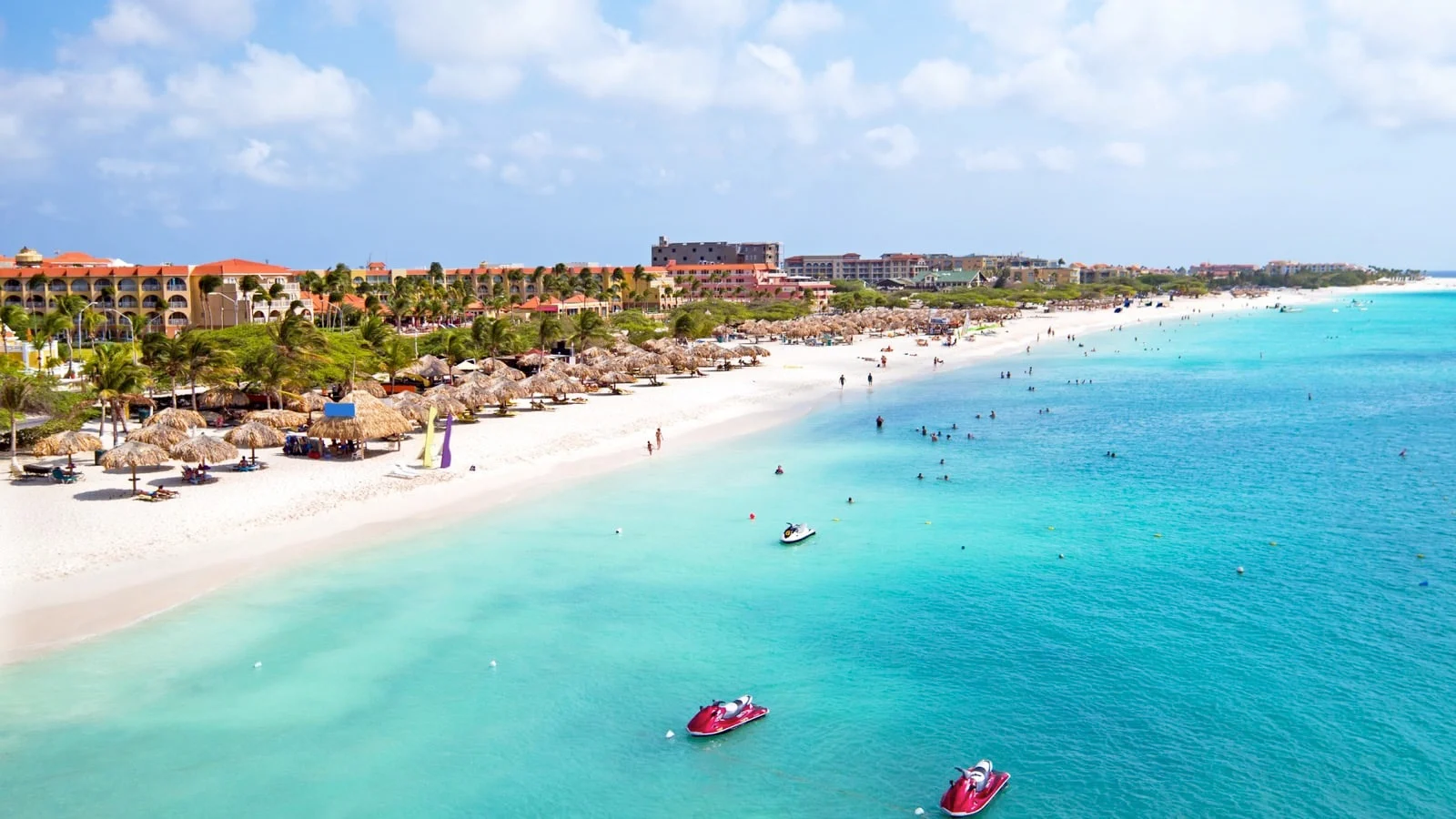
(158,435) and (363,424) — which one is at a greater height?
(363,424)

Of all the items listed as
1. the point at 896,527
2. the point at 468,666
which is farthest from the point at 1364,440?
the point at 468,666

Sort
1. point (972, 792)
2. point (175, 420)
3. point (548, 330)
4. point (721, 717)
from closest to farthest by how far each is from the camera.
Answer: point (972, 792) → point (721, 717) → point (175, 420) → point (548, 330)

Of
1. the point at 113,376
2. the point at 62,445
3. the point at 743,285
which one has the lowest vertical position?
the point at 62,445

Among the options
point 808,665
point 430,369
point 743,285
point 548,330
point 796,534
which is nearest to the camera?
point 808,665

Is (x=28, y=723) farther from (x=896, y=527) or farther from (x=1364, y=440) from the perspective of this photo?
(x=1364, y=440)

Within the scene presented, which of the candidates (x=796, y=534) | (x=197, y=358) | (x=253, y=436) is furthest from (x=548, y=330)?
(x=796, y=534)

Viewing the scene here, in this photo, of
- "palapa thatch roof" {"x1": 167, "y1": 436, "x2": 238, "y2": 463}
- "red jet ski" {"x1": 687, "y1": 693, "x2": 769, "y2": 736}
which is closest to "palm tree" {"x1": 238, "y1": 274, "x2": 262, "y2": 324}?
"palapa thatch roof" {"x1": 167, "y1": 436, "x2": 238, "y2": 463}

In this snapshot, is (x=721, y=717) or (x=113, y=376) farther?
(x=113, y=376)

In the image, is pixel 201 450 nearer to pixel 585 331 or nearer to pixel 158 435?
pixel 158 435
